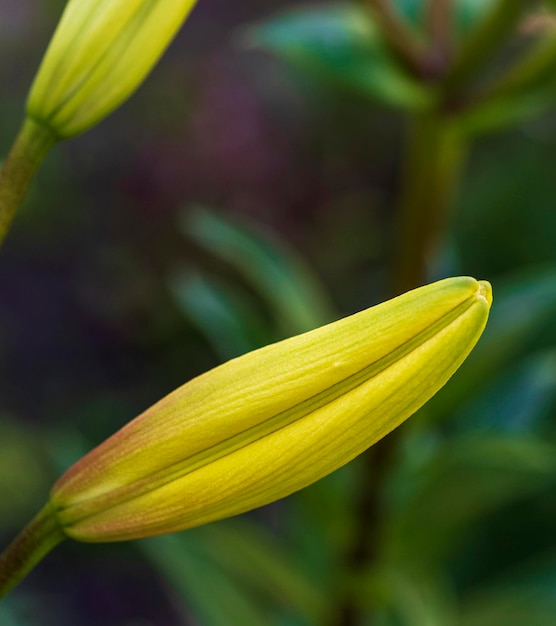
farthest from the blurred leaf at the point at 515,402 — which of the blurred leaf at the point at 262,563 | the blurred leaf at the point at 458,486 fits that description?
the blurred leaf at the point at 262,563

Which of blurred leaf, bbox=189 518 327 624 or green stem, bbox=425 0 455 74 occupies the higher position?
green stem, bbox=425 0 455 74

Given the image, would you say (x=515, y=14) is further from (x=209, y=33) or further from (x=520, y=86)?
(x=209, y=33)

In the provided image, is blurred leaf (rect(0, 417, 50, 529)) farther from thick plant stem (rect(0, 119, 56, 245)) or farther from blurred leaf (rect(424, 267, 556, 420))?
thick plant stem (rect(0, 119, 56, 245))

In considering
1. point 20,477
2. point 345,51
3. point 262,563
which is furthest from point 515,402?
point 20,477

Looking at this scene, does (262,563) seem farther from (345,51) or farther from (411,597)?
(345,51)

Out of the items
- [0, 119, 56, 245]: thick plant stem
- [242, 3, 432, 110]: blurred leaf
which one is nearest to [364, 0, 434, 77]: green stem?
[242, 3, 432, 110]: blurred leaf

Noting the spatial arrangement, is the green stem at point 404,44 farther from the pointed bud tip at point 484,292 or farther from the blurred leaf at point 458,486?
the pointed bud tip at point 484,292
